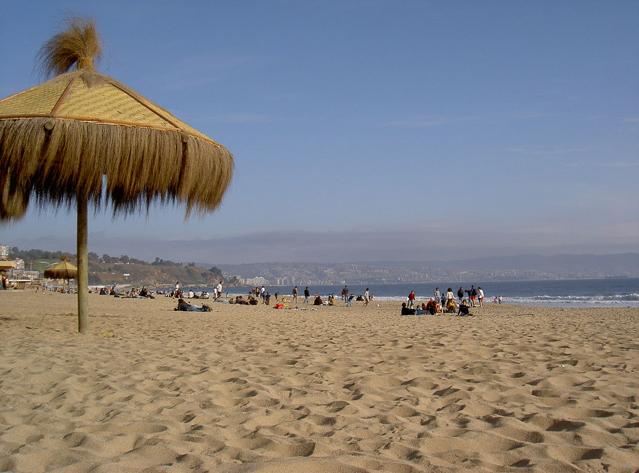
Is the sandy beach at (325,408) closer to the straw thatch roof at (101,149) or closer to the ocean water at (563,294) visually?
the straw thatch roof at (101,149)

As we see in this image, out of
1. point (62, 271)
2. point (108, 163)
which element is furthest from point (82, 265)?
point (62, 271)

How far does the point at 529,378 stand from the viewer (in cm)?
429

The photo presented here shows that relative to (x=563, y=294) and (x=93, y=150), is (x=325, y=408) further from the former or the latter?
(x=563, y=294)

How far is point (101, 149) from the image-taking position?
23.2 feet

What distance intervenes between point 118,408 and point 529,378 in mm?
2896

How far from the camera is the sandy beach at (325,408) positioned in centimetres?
262

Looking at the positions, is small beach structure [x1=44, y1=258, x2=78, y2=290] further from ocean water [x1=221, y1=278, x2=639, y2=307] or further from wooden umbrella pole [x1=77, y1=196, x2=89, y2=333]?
ocean water [x1=221, y1=278, x2=639, y2=307]

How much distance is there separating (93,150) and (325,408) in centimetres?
487

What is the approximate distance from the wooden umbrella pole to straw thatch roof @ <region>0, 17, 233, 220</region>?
0.66 feet

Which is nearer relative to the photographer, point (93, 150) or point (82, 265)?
point (93, 150)

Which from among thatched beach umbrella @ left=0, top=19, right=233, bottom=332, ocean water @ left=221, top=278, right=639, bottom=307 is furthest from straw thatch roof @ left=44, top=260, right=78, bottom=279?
ocean water @ left=221, top=278, right=639, bottom=307

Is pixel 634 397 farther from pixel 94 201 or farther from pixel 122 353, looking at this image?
pixel 94 201

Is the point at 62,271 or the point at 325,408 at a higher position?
the point at 62,271

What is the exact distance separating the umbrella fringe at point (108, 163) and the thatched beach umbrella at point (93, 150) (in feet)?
0.04
